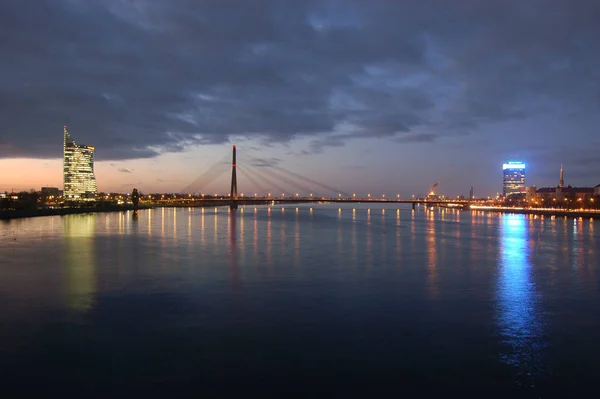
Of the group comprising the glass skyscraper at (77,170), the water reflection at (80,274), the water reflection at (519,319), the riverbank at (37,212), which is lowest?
the water reflection at (519,319)

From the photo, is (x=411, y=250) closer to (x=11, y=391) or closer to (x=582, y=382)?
(x=582, y=382)

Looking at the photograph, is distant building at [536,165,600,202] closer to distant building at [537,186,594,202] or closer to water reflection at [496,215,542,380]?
distant building at [537,186,594,202]

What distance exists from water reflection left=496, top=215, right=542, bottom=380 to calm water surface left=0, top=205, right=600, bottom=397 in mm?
40

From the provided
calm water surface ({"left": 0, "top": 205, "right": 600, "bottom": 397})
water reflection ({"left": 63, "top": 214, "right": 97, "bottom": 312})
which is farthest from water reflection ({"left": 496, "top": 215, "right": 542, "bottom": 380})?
water reflection ({"left": 63, "top": 214, "right": 97, "bottom": 312})

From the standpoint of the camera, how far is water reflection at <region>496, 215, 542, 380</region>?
25.7 feet

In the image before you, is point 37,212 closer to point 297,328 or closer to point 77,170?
point 297,328

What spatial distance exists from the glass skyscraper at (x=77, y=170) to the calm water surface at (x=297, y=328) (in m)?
168

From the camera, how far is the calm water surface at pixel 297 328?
6973 mm

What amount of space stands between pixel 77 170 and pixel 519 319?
184m

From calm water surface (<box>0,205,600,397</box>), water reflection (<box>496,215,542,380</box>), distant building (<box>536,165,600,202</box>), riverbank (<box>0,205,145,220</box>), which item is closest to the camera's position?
calm water surface (<box>0,205,600,397</box>)

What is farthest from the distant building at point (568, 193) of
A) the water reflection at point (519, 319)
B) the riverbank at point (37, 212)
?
the water reflection at point (519, 319)

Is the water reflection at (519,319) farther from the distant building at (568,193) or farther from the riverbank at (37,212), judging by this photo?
the distant building at (568,193)

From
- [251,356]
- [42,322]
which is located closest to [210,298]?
[42,322]

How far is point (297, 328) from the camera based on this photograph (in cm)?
957
